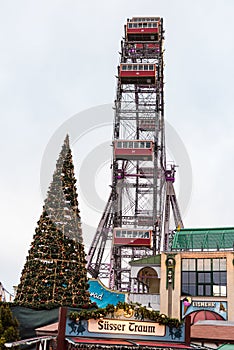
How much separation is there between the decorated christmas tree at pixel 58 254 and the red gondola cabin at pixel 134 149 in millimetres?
28396

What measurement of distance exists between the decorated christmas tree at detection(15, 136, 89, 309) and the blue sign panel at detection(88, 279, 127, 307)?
16455 mm

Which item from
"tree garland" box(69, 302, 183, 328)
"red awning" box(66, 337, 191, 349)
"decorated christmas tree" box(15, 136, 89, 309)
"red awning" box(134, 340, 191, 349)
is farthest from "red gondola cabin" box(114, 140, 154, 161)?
"red awning" box(66, 337, 191, 349)

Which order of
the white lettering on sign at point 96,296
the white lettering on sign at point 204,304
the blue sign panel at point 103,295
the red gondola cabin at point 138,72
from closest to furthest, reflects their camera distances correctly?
1. the white lettering on sign at point 204,304
2. the blue sign panel at point 103,295
3. the white lettering on sign at point 96,296
4. the red gondola cabin at point 138,72

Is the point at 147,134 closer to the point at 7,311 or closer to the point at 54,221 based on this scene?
the point at 54,221

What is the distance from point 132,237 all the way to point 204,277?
16719mm

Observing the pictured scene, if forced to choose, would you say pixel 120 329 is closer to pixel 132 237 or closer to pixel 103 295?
pixel 103 295

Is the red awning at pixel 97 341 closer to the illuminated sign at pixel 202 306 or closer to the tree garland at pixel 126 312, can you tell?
the tree garland at pixel 126 312

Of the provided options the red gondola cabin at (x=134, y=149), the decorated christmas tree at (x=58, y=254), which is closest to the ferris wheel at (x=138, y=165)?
the red gondola cabin at (x=134, y=149)

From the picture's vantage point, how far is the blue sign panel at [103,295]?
4838 centimetres

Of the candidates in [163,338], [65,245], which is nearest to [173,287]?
[65,245]

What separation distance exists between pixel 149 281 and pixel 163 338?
4165 centimetres

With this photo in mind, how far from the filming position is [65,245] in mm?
32562

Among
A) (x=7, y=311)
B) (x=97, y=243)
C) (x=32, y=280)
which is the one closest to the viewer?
(x=7, y=311)

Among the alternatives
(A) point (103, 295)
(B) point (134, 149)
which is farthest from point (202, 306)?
(B) point (134, 149)
